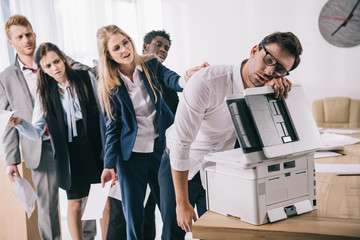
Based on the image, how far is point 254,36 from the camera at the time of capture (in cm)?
423

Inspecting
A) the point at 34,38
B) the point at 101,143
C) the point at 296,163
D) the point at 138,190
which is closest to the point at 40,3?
the point at 34,38

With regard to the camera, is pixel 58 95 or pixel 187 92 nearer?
pixel 187 92

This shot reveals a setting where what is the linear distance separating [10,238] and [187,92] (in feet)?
6.25

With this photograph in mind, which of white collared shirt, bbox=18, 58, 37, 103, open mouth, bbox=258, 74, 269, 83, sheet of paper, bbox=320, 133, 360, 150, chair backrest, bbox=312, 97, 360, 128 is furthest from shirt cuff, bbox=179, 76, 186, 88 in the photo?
chair backrest, bbox=312, 97, 360, 128

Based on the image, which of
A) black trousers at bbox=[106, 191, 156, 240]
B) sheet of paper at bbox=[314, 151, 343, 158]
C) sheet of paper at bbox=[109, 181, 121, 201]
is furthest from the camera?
black trousers at bbox=[106, 191, 156, 240]

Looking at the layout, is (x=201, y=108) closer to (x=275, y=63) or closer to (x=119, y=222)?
(x=275, y=63)

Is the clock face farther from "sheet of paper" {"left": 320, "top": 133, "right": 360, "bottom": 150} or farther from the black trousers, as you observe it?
the black trousers

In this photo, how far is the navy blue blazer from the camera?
194 cm

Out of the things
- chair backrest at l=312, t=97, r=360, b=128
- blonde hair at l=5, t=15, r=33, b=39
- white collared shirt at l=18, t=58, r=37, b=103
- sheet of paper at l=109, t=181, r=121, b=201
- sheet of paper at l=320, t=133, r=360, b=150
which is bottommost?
sheet of paper at l=109, t=181, r=121, b=201

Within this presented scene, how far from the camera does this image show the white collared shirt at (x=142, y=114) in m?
1.96

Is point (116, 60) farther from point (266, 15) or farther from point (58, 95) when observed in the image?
point (266, 15)

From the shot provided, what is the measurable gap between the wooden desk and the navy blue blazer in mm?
994

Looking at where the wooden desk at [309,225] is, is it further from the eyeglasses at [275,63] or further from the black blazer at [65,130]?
the black blazer at [65,130]

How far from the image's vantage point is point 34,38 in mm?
2139
